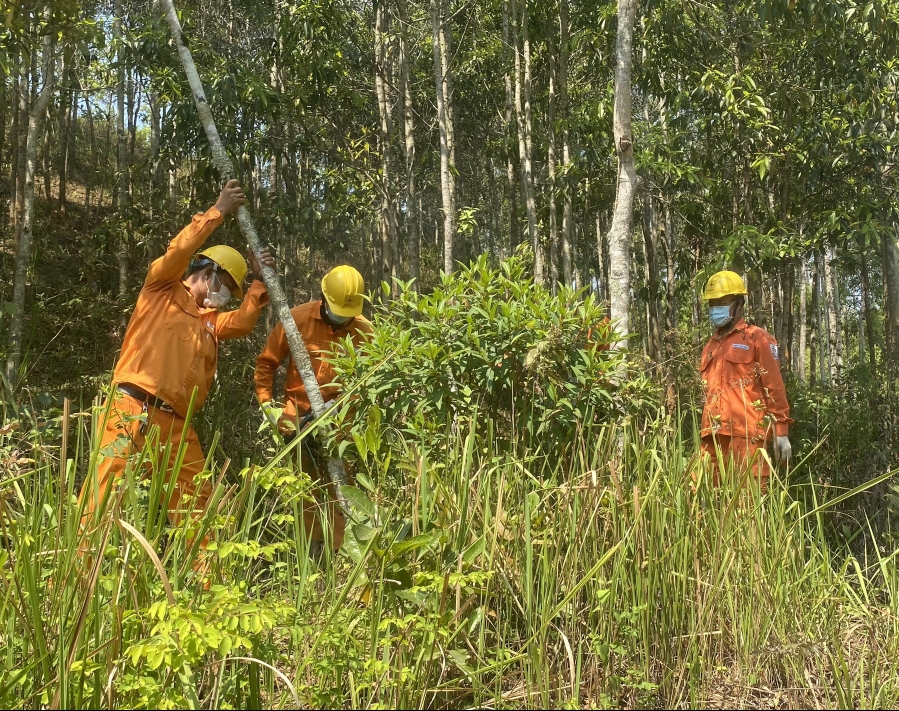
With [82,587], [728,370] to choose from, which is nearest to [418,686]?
[82,587]

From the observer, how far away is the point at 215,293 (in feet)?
12.9

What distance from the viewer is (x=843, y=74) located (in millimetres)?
6789

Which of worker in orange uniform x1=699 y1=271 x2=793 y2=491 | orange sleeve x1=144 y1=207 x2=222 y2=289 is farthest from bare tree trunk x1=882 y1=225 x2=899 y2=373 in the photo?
orange sleeve x1=144 y1=207 x2=222 y2=289

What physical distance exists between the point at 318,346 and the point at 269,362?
292 millimetres

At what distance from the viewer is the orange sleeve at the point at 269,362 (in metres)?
4.11

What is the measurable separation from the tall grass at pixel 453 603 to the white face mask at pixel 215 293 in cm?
157

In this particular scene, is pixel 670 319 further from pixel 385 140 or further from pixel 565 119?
→ pixel 385 140

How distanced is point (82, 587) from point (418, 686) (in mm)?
934

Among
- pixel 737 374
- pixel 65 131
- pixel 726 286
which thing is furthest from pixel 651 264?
pixel 65 131

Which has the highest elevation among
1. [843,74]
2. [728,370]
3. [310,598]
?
[843,74]

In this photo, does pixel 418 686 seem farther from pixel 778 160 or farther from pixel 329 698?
pixel 778 160

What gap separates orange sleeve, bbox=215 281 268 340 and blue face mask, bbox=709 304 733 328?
107 inches

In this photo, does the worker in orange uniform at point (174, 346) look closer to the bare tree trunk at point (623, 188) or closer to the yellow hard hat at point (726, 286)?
the bare tree trunk at point (623, 188)

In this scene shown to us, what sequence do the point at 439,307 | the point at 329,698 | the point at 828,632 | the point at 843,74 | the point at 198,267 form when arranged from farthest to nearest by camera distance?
the point at 843,74 → the point at 198,267 → the point at 439,307 → the point at 828,632 → the point at 329,698
